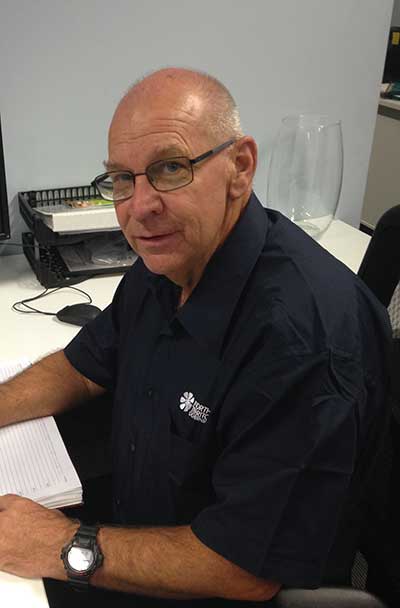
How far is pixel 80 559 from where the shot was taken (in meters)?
0.86

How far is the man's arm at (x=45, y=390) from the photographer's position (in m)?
1.12

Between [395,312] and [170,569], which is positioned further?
[395,312]

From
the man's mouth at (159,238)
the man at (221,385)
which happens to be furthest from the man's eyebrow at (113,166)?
the man's mouth at (159,238)

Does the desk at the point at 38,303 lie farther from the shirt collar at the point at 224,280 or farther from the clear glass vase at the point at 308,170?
the shirt collar at the point at 224,280

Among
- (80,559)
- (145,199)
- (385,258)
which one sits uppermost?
(145,199)

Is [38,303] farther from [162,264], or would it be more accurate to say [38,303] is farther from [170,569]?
[170,569]

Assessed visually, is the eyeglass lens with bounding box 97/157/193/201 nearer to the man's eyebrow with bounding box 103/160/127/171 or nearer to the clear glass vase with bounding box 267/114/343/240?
the man's eyebrow with bounding box 103/160/127/171

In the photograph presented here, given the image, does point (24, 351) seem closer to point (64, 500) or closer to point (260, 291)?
point (64, 500)

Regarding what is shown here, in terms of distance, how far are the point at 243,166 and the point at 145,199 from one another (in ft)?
0.51

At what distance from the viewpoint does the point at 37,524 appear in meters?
0.89

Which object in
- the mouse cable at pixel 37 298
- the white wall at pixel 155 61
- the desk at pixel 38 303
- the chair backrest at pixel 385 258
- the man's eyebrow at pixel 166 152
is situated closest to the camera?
the man's eyebrow at pixel 166 152

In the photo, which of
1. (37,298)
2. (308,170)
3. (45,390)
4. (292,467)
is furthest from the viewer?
(308,170)

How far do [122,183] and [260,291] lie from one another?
0.27 meters

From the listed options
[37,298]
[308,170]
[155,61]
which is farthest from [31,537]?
[308,170]
